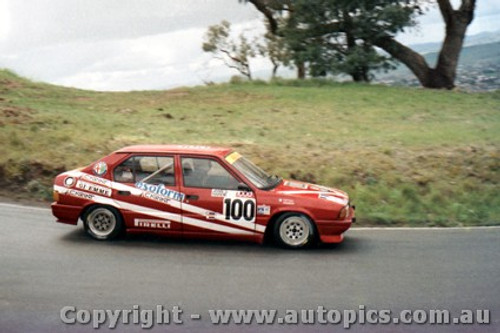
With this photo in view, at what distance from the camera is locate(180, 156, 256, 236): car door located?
31.8 ft

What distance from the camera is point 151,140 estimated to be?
17.5m

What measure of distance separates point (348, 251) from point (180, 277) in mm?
2717

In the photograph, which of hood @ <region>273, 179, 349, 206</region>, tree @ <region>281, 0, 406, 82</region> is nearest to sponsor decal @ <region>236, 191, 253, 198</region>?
hood @ <region>273, 179, 349, 206</region>

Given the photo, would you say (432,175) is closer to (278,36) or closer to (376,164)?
(376,164)

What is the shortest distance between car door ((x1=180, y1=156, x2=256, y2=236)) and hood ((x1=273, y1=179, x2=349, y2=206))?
1.84 ft

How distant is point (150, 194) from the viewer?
32.5 feet

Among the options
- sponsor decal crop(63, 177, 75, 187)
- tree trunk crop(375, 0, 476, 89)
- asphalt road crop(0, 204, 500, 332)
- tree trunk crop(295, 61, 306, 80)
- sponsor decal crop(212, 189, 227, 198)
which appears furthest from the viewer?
tree trunk crop(375, 0, 476, 89)

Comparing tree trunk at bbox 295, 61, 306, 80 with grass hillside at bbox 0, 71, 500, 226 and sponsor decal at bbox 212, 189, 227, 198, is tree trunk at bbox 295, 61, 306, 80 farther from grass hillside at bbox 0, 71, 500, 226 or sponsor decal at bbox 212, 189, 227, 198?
sponsor decal at bbox 212, 189, 227, 198

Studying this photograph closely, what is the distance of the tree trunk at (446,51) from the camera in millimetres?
33906

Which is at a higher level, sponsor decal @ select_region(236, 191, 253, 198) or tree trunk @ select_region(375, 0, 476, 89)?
tree trunk @ select_region(375, 0, 476, 89)

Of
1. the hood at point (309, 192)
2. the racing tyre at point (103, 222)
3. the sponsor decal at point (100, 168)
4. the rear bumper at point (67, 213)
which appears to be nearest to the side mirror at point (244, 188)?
the hood at point (309, 192)

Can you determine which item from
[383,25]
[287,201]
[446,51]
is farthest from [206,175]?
[446,51]

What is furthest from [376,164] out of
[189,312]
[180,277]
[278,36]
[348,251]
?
[278,36]

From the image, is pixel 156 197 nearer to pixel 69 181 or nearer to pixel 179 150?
pixel 179 150
